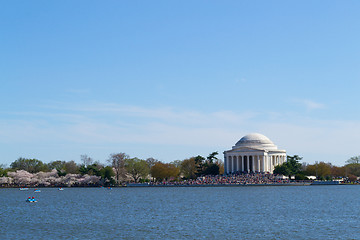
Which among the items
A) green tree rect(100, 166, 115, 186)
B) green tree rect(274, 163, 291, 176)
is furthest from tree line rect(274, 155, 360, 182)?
green tree rect(100, 166, 115, 186)

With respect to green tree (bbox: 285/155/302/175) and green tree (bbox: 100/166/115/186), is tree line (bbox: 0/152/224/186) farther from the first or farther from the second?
green tree (bbox: 285/155/302/175)

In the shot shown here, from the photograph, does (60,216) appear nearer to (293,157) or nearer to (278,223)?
(278,223)

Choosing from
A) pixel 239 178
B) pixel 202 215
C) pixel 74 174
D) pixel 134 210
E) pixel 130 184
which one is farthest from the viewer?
pixel 74 174

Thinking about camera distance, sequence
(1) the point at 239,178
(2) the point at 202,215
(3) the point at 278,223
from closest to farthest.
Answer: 1. (3) the point at 278,223
2. (2) the point at 202,215
3. (1) the point at 239,178

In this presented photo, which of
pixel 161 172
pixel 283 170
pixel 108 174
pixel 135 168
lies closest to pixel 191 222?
pixel 283 170

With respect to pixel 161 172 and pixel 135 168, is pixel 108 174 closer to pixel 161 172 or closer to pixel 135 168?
pixel 135 168

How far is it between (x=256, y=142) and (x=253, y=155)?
7614mm

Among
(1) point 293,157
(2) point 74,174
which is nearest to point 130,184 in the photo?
(2) point 74,174

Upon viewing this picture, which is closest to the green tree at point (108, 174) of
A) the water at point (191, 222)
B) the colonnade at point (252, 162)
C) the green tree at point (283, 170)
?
the colonnade at point (252, 162)

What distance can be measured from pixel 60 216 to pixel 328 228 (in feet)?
116

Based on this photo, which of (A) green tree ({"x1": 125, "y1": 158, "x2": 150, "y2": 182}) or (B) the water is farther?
(A) green tree ({"x1": 125, "y1": 158, "x2": 150, "y2": 182})

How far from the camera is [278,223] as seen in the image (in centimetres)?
5453

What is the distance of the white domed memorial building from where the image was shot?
18488cm

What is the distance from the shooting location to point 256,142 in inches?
7500
